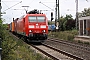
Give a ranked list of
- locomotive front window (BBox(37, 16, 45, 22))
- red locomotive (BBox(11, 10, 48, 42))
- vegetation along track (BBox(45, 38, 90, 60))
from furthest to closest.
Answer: locomotive front window (BBox(37, 16, 45, 22)), red locomotive (BBox(11, 10, 48, 42)), vegetation along track (BBox(45, 38, 90, 60))

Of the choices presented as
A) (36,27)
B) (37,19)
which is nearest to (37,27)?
(36,27)

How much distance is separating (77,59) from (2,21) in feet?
19.1

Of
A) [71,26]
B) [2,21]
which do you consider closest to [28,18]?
[2,21]

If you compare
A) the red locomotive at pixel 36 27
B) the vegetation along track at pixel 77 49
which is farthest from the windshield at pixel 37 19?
the vegetation along track at pixel 77 49

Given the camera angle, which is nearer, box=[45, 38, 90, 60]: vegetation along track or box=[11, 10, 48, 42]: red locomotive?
box=[45, 38, 90, 60]: vegetation along track

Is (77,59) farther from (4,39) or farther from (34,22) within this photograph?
(34,22)

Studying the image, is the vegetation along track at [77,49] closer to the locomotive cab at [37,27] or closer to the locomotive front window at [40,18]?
the locomotive cab at [37,27]

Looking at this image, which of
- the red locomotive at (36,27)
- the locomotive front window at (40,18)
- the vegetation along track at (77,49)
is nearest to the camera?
the vegetation along track at (77,49)

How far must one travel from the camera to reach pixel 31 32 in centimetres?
2597

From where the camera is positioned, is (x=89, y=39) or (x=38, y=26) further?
(x=89, y=39)

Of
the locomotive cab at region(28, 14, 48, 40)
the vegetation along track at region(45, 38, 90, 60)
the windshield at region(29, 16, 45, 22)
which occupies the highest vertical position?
the windshield at region(29, 16, 45, 22)

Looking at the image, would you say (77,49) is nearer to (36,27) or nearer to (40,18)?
(36,27)

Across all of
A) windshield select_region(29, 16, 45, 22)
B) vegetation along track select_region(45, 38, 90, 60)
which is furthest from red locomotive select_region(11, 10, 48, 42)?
vegetation along track select_region(45, 38, 90, 60)

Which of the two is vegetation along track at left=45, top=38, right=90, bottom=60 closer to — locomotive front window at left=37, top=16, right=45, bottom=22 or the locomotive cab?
the locomotive cab
